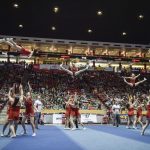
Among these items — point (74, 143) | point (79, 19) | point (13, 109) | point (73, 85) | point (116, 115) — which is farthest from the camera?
point (73, 85)

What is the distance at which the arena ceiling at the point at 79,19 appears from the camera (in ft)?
81.0

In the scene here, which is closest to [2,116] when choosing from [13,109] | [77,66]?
[77,66]

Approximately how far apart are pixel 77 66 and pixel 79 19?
25.6 feet

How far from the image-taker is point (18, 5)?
25484 millimetres

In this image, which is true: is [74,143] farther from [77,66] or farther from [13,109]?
[77,66]

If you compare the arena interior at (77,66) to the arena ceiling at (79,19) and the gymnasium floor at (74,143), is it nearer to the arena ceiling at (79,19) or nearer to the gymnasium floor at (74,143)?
the arena ceiling at (79,19)

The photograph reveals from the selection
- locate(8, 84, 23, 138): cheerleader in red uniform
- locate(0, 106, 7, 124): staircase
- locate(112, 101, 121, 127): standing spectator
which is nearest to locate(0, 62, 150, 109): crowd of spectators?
locate(0, 106, 7, 124): staircase

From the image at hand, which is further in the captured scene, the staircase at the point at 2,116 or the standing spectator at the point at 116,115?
the staircase at the point at 2,116

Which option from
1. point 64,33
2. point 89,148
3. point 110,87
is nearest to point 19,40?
point 64,33

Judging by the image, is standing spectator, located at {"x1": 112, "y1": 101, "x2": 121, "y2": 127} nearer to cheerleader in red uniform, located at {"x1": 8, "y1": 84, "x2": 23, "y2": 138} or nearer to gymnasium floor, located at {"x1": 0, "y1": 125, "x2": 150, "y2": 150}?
gymnasium floor, located at {"x1": 0, "y1": 125, "x2": 150, "y2": 150}

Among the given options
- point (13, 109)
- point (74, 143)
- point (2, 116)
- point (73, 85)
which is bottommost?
point (74, 143)

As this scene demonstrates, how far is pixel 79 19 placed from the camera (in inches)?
1166

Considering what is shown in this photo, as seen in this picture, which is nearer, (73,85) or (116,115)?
(116,115)

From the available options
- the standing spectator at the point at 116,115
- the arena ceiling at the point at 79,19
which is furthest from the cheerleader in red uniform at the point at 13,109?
the arena ceiling at the point at 79,19
